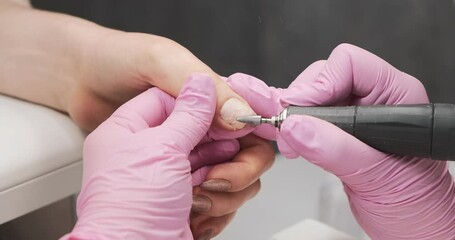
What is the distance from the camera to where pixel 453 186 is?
2.50 ft

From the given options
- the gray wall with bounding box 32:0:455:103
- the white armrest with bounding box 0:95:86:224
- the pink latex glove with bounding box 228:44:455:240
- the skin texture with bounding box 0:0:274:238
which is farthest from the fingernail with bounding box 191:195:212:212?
the gray wall with bounding box 32:0:455:103

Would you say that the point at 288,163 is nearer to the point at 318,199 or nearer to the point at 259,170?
the point at 318,199

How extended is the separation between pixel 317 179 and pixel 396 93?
0.56 m

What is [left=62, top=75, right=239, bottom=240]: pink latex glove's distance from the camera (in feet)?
2.12

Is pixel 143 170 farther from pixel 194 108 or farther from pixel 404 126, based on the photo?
pixel 404 126

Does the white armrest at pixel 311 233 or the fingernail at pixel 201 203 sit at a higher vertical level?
the fingernail at pixel 201 203

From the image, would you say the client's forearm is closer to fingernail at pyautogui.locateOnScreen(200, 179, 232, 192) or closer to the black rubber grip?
fingernail at pyautogui.locateOnScreen(200, 179, 232, 192)

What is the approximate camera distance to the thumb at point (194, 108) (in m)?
0.74

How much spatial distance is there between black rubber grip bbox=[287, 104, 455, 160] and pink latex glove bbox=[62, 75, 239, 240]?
0.53ft

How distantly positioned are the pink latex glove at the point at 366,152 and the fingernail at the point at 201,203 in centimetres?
13

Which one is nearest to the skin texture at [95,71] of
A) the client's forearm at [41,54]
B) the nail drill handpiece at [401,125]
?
the client's forearm at [41,54]

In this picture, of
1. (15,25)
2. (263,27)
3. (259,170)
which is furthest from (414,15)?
(15,25)

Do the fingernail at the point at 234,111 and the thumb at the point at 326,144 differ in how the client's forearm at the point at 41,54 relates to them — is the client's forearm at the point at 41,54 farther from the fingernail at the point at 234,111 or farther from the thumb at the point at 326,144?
the thumb at the point at 326,144

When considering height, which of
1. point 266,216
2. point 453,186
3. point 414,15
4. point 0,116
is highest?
point 414,15
